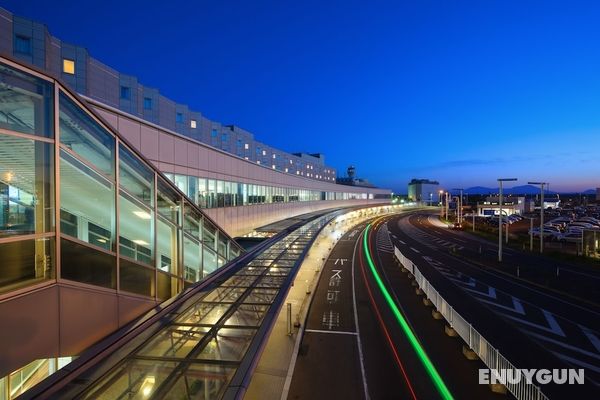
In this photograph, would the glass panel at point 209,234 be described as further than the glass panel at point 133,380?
Yes

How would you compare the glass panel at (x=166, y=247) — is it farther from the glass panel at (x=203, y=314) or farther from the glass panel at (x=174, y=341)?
the glass panel at (x=174, y=341)

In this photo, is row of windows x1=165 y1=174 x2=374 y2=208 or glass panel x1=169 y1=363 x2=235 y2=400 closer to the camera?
glass panel x1=169 y1=363 x2=235 y2=400

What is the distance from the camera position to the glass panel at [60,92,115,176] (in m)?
6.73

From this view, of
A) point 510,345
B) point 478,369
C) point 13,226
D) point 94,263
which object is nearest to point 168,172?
point 94,263

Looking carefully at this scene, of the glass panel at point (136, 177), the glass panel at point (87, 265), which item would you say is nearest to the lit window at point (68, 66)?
the glass panel at point (136, 177)

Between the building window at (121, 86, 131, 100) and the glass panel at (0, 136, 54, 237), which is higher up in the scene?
the building window at (121, 86, 131, 100)

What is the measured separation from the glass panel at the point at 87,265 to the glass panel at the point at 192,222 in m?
4.91

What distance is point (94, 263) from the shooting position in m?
7.46

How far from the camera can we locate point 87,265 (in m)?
7.25

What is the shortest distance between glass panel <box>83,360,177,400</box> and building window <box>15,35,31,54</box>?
38.9 m

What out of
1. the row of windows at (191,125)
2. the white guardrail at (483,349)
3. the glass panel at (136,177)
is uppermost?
the row of windows at (191,125)

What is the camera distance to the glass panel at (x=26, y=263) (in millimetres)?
5598

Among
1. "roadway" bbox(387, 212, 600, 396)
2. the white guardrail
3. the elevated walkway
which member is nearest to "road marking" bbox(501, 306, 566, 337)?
"roadway" bbox(387, 212, 600, 396)

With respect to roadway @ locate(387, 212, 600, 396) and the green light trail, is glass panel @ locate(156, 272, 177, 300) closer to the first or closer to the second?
the green light trail
